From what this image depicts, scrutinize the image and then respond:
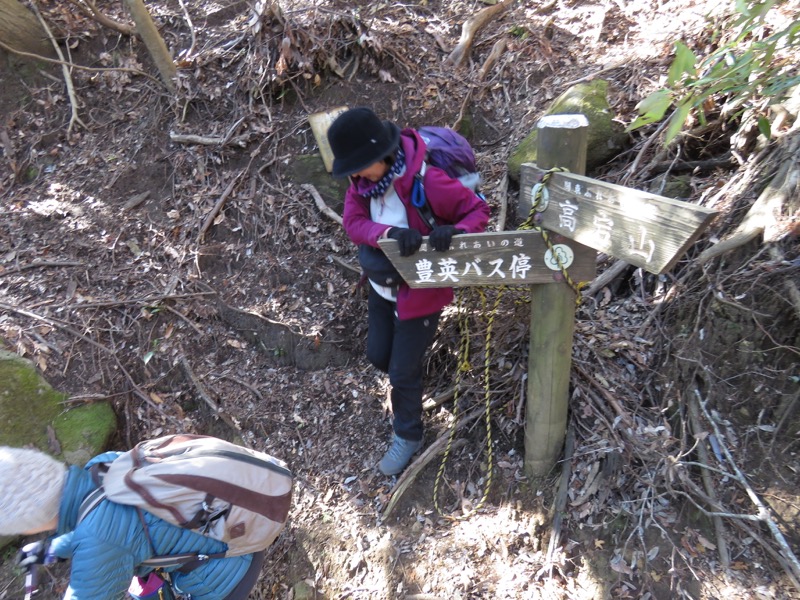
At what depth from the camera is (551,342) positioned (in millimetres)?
2844

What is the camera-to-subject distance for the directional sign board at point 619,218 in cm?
189

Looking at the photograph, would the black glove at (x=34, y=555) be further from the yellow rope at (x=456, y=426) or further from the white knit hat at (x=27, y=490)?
the yellow rope at (x=456, y=426)

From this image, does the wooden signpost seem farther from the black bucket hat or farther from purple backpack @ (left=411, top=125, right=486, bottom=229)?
the black bucket hat

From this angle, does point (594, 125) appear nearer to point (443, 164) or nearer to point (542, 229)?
point (443, 164)

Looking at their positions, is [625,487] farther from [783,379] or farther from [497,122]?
[497,122]

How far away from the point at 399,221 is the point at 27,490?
2151mm

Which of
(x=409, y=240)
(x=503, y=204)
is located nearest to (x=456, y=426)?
(x=409, y=240)

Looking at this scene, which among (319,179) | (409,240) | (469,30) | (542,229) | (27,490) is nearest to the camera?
(27,490)

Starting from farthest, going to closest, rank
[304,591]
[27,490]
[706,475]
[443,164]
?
[304,591] → [443,164] → [706,475] → [27,490]

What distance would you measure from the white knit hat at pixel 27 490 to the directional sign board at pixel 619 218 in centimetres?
247

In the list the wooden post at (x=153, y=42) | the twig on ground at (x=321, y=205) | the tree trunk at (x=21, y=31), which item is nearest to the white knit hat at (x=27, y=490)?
the twig on ground at (x=321, y=205)

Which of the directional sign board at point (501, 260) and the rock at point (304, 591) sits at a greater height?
the directional sign board at point (501, 260)

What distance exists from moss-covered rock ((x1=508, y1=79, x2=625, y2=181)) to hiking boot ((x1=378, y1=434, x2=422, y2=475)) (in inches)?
99.4

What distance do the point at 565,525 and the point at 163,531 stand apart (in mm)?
2189
